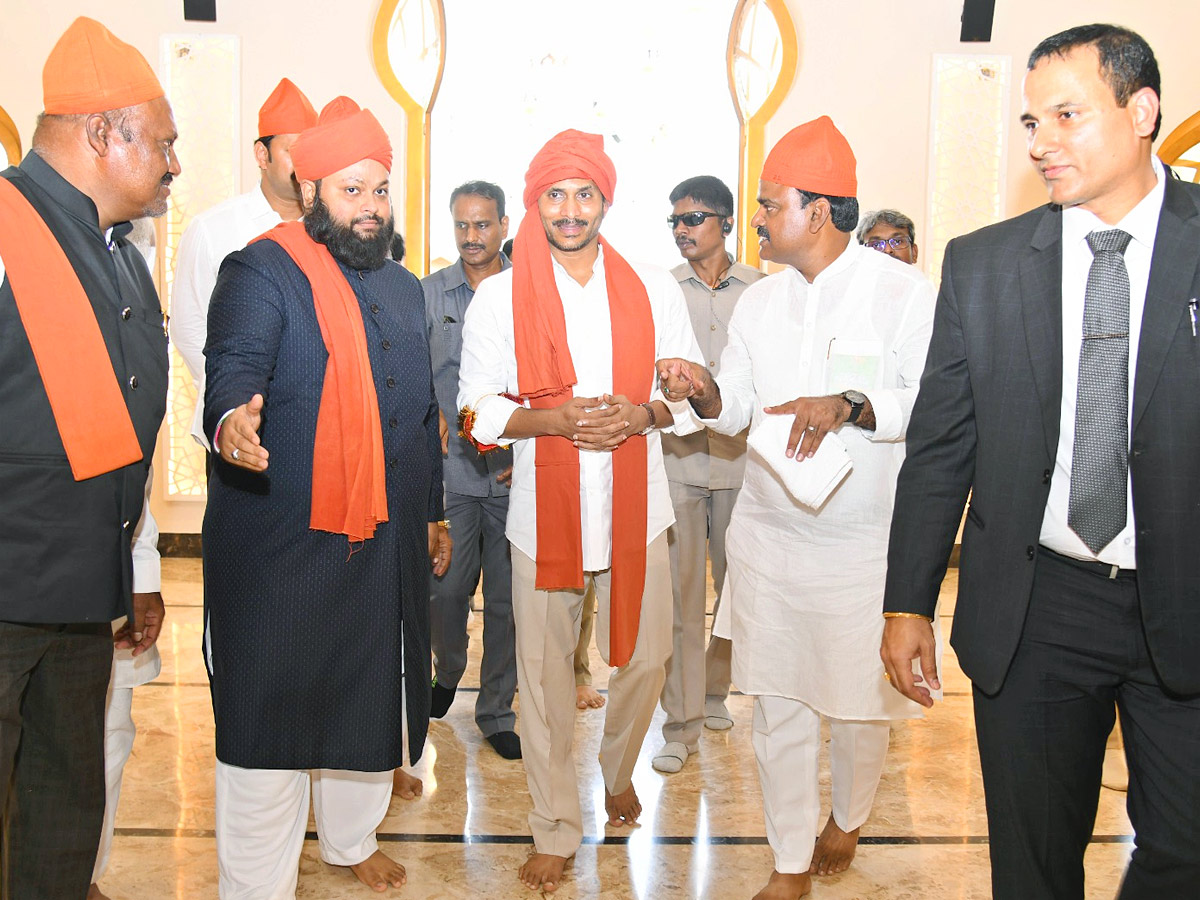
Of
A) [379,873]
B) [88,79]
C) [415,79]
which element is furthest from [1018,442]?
[415,79]

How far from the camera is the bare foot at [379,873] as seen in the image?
9.70 feet

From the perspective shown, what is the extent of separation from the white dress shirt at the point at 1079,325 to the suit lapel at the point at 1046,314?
20 millimetres

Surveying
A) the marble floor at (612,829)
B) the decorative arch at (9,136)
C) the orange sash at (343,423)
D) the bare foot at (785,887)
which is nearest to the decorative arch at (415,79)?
the decorative arch at (9,136)

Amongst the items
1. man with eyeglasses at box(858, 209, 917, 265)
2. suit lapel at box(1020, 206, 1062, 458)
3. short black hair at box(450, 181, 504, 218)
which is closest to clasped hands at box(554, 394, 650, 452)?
suit lapel at box(1020, 206, 1062, 458)

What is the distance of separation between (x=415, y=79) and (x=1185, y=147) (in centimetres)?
456

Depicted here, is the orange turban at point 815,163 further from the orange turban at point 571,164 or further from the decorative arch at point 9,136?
the decorative arch at point 9,136

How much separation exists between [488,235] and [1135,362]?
2811 millimetres

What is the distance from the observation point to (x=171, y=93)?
6.34 meters

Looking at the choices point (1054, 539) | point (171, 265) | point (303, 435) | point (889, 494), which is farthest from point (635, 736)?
point (171, 265)

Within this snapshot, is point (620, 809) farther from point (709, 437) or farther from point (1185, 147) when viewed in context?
point (1185, 147)

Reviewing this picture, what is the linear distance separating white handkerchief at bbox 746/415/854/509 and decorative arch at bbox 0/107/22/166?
5520 millimetres

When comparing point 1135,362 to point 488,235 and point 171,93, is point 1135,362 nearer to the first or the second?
point 488,235

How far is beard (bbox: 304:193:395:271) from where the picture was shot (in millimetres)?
2631

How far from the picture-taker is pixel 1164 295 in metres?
1.82
